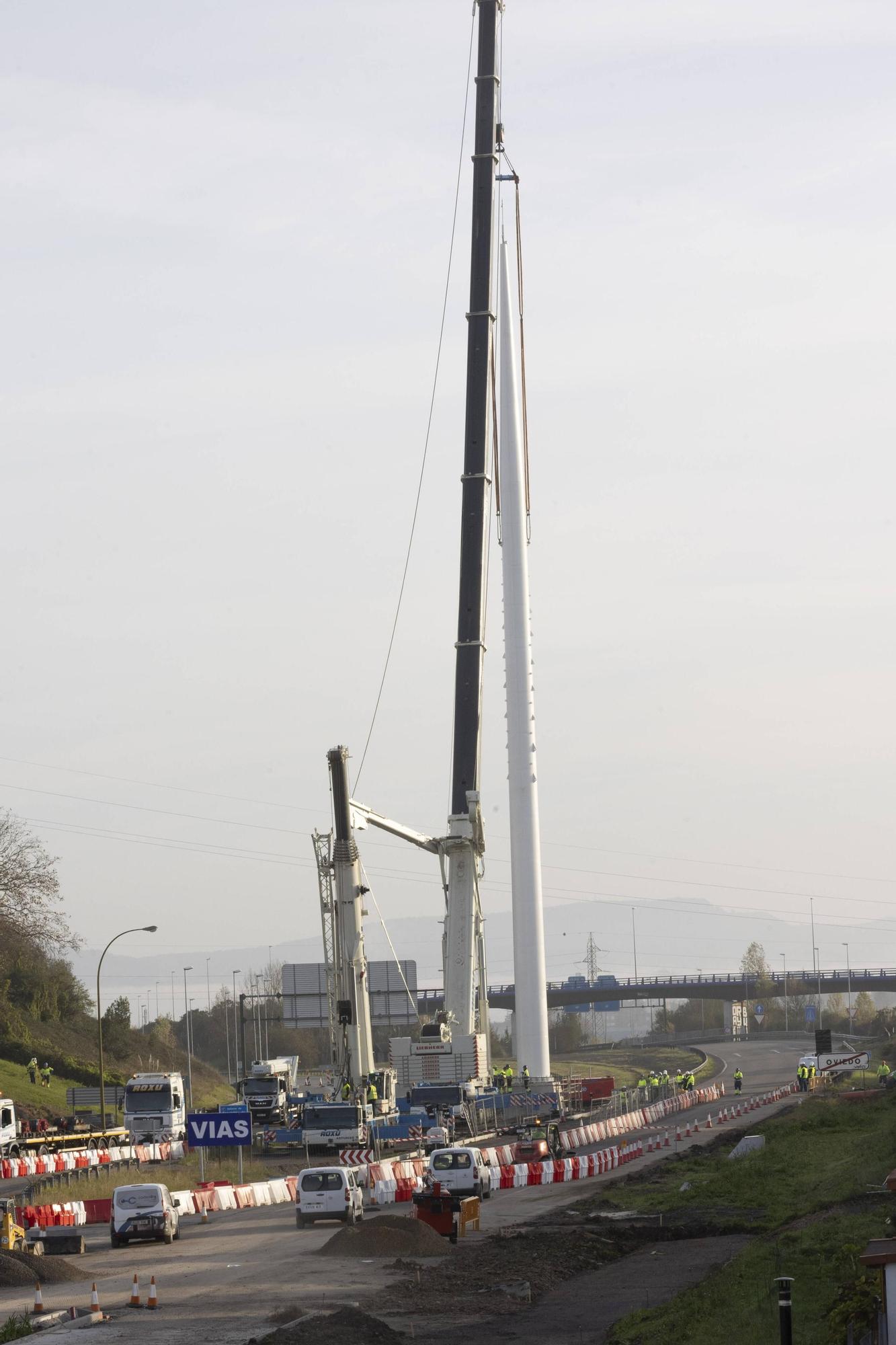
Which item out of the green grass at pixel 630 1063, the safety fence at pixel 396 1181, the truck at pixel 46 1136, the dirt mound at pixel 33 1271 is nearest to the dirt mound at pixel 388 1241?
the dirt mound at pixel 33 1271

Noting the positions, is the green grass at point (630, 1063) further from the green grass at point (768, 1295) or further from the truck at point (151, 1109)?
the green grass at point (768, 1295)

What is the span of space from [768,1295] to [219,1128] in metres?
22.1

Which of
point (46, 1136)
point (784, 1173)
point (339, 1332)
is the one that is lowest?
point (46, 1136)

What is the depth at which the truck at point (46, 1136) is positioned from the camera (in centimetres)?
6594

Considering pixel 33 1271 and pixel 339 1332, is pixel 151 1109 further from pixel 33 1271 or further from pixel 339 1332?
pixel 339 1332

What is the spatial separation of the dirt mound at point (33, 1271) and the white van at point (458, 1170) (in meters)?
12.2

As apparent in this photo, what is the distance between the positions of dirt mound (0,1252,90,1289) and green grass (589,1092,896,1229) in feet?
53.2

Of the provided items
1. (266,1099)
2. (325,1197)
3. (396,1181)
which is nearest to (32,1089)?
(266,1099)

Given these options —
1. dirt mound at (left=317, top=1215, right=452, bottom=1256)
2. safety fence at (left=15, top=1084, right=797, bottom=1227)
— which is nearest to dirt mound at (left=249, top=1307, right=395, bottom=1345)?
dirt mound at (left=317, top=1215, right=452, bottom=1256)

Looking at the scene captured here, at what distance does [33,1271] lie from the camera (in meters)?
35.9

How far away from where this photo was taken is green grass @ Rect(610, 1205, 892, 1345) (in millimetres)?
24250

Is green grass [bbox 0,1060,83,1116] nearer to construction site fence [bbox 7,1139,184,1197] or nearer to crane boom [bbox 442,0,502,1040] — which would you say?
construction site fence [bbox 7,1139,184,1197]

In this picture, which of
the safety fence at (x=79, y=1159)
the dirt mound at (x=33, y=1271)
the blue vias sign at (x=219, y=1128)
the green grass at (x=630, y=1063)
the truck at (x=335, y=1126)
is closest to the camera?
the dirt mound at (x=33, y=1271)

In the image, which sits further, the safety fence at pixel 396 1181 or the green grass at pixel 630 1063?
the green grass at pixel 630 1063
